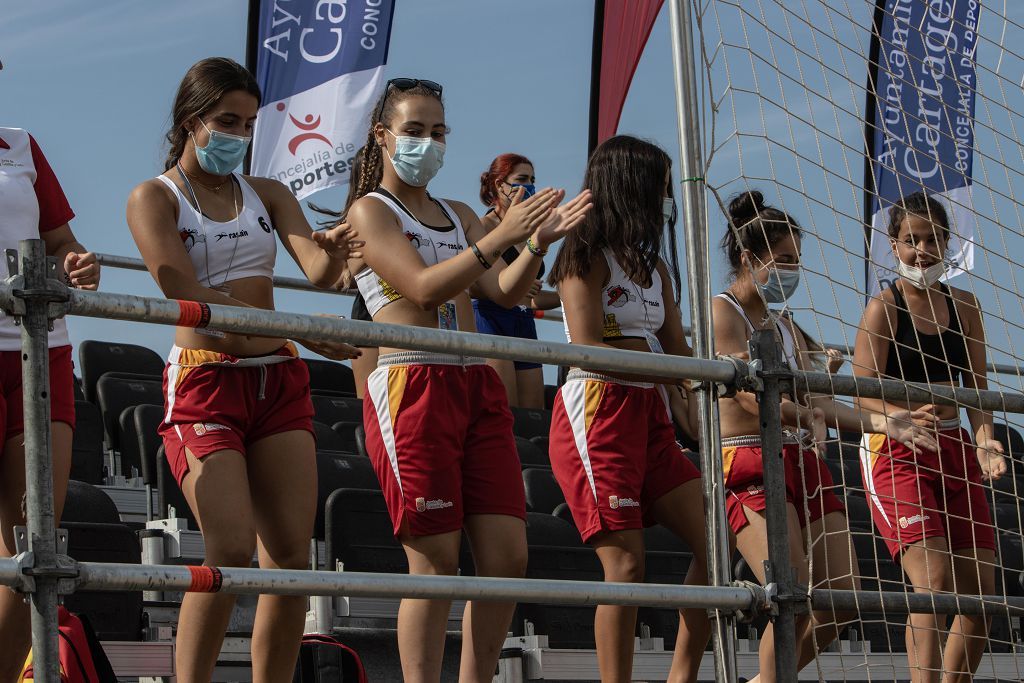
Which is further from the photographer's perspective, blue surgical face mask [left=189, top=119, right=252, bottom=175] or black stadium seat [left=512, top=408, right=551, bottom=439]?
black stadium seat [left=512, top=408, right=551, bottom=439]

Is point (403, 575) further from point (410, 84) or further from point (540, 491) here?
point (540, 491)

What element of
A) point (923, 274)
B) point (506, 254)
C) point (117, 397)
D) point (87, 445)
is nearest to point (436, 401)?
point (923, 274)

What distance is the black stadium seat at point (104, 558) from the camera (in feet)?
13.4

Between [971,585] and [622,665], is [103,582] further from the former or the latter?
[971,585]

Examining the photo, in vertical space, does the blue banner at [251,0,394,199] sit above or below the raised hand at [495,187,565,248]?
above

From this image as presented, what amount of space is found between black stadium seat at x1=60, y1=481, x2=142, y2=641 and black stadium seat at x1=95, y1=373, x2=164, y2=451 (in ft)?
3.75

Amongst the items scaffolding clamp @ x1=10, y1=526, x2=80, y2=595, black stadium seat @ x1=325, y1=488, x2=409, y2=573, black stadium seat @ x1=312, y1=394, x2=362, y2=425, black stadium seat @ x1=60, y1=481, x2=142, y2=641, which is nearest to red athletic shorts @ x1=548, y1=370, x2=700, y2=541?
black stadium seat @ x1=325, y1=488, x2=409, y2=573

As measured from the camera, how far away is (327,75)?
7.64m

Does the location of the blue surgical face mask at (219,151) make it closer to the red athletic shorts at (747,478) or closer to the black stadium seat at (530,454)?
the red athletic shorts at (747,478)

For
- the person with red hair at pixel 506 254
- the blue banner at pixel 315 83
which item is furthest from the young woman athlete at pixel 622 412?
the blue banner at pixel 315 83

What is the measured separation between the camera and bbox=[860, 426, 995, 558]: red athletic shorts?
13.9ft

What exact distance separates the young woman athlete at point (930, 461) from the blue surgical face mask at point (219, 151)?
188cm

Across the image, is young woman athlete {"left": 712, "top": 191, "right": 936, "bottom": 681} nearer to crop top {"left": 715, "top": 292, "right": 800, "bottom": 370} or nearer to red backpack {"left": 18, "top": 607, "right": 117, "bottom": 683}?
crop top {"left": 715, "top": 292, "right": 800, "bottom": 370}

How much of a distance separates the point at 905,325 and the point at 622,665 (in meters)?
1.49
